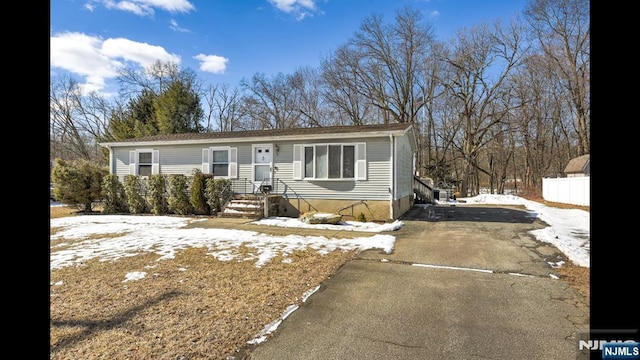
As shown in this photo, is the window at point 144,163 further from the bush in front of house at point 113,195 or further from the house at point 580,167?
the house at point 580,167

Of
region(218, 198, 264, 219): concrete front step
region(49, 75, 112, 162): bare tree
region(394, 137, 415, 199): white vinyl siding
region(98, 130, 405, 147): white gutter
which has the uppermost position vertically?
region(49, 75, 112, 162): bare tree

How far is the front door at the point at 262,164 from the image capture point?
11500 mm

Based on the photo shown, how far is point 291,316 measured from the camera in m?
3.27

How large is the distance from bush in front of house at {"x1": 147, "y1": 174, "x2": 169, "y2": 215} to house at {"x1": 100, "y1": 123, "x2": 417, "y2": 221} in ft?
2.70

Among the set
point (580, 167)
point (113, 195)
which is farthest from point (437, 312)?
point (580, 167)

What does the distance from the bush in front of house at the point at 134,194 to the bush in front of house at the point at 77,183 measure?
69.1 inches

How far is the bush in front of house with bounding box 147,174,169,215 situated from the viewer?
39.3 ft

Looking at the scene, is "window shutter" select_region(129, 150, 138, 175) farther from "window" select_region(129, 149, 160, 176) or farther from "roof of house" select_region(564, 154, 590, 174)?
"roof of house" select_region(564, 154, 590, 174)

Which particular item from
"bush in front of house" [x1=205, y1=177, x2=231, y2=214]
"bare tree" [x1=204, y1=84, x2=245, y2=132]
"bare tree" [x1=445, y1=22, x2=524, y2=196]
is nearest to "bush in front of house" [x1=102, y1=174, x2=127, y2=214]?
"bush in front of house" [x1=205, y1=177, x2=231, y2=214]

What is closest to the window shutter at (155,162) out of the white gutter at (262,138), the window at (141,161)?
the window at (141,161)

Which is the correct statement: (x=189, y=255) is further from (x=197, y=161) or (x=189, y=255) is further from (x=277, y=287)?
(x=197, y=161)

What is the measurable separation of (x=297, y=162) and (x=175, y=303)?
7895mm
